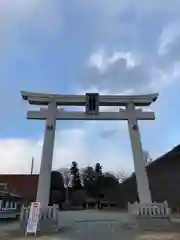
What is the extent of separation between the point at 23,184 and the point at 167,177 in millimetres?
23463

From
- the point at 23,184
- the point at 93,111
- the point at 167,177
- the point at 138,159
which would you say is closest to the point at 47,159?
the point at 93,111

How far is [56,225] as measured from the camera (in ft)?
47.4

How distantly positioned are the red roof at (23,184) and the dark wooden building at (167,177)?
18.5 meters

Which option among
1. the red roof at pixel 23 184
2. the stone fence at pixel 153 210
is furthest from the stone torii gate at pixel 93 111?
the red roof at pixel 23 184

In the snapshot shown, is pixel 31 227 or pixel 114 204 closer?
pixel 31 227

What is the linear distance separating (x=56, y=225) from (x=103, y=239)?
388 centimetres

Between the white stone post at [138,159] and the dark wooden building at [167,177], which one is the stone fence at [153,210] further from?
the dark wooden building at [167,177]

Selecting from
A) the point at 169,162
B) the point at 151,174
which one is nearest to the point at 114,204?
the point at 151,174

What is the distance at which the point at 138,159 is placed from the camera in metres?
17.8

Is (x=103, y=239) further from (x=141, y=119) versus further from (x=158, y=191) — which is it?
(x=158, y=191)

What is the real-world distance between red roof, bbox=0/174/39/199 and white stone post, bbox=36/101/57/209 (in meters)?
31.5

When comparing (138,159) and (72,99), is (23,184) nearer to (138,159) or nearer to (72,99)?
(72,99)

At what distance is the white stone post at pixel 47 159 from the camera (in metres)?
16.9

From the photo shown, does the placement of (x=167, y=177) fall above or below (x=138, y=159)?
above
